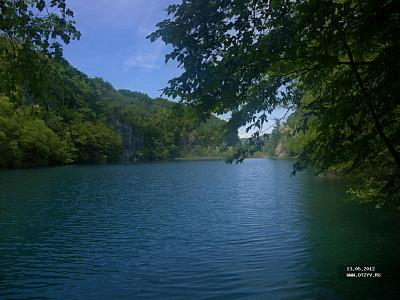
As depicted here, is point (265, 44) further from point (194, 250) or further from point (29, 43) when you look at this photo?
point (194, 250)

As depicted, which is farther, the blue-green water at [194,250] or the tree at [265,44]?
the blue-green water at [194,250]

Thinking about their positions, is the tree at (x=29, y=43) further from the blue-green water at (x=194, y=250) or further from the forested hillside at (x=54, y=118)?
the blue-green water at (x=194, y=250)

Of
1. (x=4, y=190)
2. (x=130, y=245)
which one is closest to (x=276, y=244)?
(x=130, y=245)

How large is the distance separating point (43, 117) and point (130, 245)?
11.7 meters

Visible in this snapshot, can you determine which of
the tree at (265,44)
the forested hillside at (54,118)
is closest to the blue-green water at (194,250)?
the forested hillside at (54,118)

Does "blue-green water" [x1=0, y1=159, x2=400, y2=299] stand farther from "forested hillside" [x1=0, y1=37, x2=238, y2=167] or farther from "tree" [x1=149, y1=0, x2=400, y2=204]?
"tree" [x1=149, y1=0, x2=400, y2=204]

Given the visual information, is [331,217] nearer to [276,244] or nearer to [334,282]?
[276,244]

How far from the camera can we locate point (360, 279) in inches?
520

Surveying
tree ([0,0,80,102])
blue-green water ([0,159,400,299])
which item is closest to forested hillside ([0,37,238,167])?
tree ([0,0,80,102])

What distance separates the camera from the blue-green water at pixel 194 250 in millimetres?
12812

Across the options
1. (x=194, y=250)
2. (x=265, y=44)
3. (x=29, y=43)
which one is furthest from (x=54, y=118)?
(x=194, y=250)

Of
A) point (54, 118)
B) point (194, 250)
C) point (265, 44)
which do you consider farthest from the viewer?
point (194, 250)

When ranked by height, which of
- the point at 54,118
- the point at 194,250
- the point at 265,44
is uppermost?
the point at 265,44

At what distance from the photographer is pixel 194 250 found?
17.9 m
